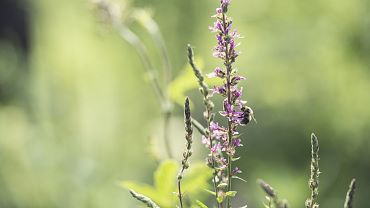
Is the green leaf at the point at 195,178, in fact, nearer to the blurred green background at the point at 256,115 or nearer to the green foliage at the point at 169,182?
the green foliage at the point at 169,182

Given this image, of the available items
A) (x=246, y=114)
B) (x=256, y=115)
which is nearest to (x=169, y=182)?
(x=246, y=114)

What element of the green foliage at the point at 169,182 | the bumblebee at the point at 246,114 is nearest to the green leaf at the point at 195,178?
the green foliage at the point at 169,182

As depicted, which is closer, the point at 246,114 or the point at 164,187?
the point at 246,114

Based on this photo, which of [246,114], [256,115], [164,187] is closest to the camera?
[246,114]

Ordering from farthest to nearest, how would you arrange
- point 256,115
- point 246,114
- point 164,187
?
1. point 256,115
2. point 164,187
3. point 246,114

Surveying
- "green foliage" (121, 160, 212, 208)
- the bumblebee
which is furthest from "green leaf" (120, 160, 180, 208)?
the bumblebee

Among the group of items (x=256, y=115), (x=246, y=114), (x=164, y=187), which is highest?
(x=256, y=115)

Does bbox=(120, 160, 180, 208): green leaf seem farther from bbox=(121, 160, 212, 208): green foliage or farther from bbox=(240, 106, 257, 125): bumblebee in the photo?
bbox=(240, 106, 257, 125): bumblebee

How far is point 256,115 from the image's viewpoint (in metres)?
8.31

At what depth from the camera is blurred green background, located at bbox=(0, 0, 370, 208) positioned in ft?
16.6

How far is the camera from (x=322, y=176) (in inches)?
218

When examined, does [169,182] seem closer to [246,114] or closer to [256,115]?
[246,114]

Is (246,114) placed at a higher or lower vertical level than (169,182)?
lower

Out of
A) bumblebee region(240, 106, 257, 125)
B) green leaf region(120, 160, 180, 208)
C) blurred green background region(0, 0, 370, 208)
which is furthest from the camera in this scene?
blurred green background region(0, 0, 370, 208)
